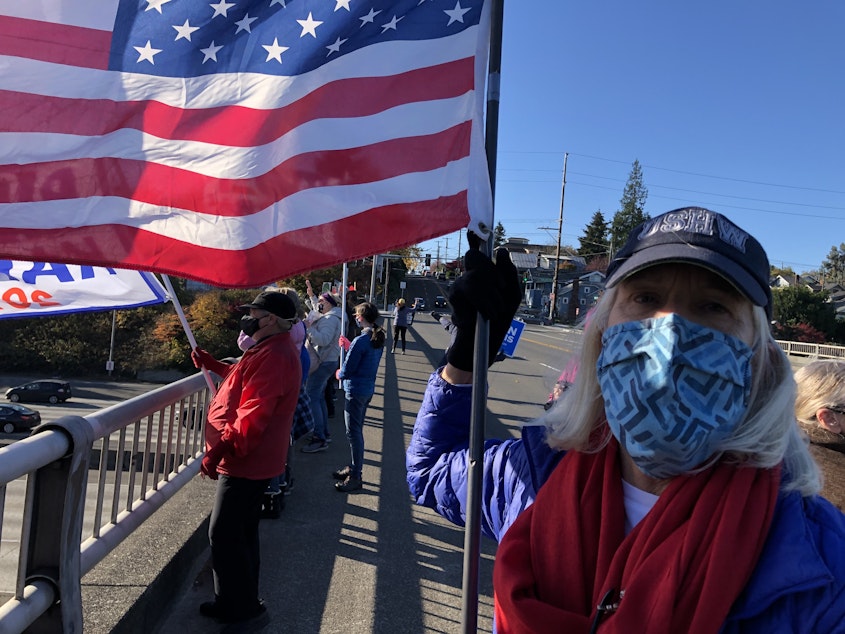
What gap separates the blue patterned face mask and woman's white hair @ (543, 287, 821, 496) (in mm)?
43

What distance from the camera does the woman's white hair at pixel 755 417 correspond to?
128 centimetres

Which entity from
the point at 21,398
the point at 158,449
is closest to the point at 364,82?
the point at 158,449

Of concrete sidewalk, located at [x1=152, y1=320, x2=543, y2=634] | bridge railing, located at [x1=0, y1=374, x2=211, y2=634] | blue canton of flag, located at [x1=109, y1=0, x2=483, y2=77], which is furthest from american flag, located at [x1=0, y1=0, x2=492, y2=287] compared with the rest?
concrete sidewalk, located at [x1=152, y1=320, x2=543, y2=634]

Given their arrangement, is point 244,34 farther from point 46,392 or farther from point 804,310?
point 804,310

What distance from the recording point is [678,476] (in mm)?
1318

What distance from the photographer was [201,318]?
23969 mm

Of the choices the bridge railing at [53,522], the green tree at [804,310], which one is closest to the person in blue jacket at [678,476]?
the bridge railing at [53,522]

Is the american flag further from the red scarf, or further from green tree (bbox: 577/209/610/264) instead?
green tree (bbox: 577/209/610/264)

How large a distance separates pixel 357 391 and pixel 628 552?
5.11 m

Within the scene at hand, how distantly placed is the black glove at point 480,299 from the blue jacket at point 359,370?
439 cm

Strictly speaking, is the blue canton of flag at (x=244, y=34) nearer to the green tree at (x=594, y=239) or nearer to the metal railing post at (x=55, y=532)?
the metal railing post at (x=55, y=532)

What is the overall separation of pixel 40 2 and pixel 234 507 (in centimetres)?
269

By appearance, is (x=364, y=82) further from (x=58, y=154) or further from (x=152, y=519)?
(x=152, y=519)

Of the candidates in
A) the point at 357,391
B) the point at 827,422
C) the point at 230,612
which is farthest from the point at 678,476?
the point at 357,391
